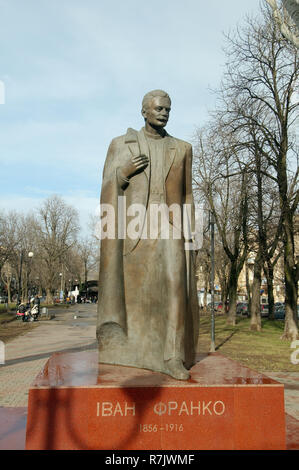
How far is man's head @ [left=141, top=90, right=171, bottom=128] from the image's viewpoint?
554 cm

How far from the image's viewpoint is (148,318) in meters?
5.25

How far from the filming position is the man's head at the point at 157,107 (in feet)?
18.2

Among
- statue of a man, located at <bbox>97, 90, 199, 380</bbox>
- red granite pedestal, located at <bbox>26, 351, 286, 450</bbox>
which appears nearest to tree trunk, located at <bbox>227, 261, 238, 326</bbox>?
statue of a man, located at <bbox>97, 90, 199, 380</bbox>

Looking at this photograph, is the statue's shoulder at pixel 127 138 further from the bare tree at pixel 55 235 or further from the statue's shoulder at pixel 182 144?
the bare tree at pixel 55 235

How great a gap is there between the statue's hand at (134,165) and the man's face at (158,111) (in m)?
0.48

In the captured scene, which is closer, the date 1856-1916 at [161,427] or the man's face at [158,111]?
the date 1856-1916 at [161,427]

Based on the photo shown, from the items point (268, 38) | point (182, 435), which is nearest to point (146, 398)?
point (182, 435)

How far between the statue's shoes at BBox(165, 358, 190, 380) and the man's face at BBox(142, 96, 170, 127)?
277cm

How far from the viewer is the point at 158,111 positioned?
558 centimetres

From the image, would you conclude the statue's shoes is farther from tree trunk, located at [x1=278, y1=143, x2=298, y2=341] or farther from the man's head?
tree trunk, located at [x1=278, y1=143, x2=298, y2=341]

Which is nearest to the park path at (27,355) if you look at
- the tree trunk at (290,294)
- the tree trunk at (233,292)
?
the tree trunk at (290,294)

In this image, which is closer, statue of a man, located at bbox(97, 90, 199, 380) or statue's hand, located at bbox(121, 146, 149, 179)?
statue of a man, located at bbox(97, 90, 199, 380)

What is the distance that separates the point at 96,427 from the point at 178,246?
207cm
